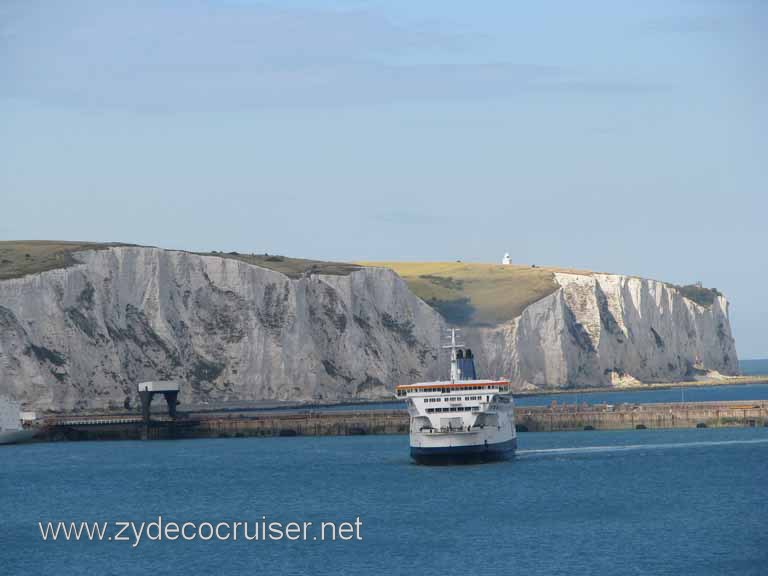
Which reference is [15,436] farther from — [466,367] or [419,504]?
[419,504]

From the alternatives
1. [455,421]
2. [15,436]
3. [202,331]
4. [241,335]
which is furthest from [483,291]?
[455,421]

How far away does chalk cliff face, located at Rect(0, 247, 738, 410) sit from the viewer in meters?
119

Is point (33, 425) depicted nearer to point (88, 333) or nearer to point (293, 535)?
point (88, 333)

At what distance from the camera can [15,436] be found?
101m

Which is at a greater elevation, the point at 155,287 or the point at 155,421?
the point at 155,287

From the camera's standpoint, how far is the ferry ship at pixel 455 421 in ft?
242

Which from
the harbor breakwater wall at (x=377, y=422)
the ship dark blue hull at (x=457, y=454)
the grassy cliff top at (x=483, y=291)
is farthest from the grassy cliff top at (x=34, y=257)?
the ship dark blue hull at (x=457, y=454)

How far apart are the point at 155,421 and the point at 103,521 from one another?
43388 millimetres

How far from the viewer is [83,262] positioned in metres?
127

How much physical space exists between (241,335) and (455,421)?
200 feet

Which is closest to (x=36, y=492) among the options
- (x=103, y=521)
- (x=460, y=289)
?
(x=103, y=521)

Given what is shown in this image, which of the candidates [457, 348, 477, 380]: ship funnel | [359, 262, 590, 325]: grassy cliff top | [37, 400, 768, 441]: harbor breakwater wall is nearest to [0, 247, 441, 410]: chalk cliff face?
[37, 400, 768, 441]: harbor breakwater wall

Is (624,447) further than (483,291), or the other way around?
(483,291)

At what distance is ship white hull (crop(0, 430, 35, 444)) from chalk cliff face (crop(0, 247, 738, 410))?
1305 cm
